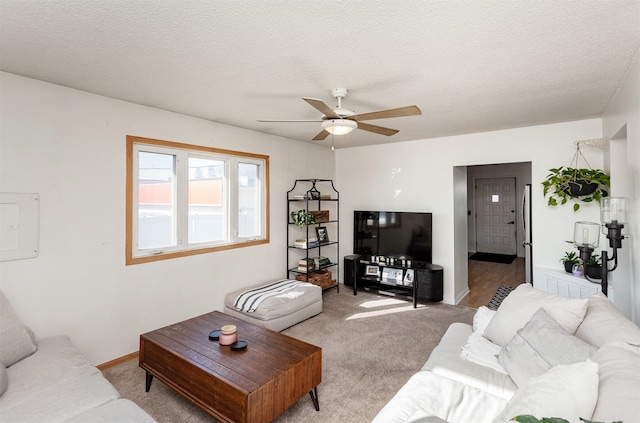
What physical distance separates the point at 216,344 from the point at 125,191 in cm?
174

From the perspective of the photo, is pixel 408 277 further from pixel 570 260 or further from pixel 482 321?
pixel 482 321

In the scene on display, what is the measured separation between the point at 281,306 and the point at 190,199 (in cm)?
161

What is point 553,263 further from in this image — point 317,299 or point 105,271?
point 105,271

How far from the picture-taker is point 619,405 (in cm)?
105

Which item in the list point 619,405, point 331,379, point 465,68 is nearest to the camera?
point 619,405

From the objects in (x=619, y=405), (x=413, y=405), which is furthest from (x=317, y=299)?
(x=619, y=405)

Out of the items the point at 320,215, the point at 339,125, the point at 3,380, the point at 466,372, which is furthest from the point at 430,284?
the point at 3,380

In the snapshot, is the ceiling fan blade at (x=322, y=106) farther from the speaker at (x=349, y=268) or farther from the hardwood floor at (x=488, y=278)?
the hardwood floor at (x=488, y=278)

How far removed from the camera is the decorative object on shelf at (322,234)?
5068mm

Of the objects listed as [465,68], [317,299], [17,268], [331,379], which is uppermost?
[465,68]

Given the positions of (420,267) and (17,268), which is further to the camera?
(420,267)

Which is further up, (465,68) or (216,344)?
(465,68)

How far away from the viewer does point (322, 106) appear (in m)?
2.19

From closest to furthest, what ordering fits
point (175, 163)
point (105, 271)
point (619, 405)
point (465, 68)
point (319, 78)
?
point (619, 405) → point (465, 68) → point (319, 78) → point (105, 271) → point (175, 163)
